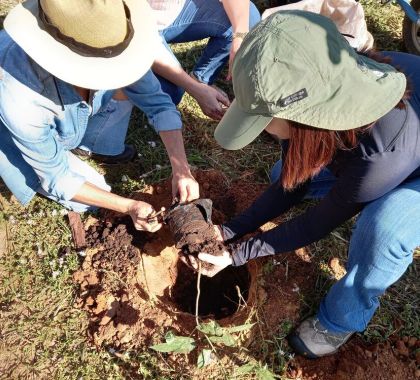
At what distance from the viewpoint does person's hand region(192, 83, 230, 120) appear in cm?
224

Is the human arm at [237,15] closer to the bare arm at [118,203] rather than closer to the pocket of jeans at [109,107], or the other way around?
the pocket of jeans at [109,107]

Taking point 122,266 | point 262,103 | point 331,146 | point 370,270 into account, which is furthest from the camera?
point 122,266

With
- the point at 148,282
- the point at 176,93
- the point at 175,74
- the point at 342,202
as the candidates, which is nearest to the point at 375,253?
the point at 342,202

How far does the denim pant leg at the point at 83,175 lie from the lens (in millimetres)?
2147

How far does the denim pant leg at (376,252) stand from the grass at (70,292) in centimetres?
31

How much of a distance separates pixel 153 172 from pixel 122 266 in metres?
0.64

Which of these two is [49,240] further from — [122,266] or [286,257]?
[286,257]

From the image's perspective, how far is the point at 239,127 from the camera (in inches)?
52.8

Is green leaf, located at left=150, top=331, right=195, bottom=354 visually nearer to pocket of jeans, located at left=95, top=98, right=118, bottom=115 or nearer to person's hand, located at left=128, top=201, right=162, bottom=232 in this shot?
person's hand, located at left=128, top=201, right=162, bottom=232

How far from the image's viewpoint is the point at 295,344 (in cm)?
189

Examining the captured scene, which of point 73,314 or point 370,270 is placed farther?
point 73,314

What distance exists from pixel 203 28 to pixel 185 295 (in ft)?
4.65

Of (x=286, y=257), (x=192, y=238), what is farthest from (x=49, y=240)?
(x=286, y=257)

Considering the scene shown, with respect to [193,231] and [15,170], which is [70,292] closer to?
[15,170]
